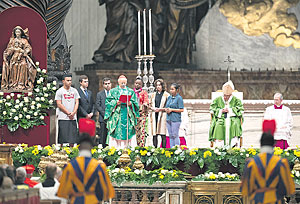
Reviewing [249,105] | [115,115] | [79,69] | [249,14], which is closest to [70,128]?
[115,115]

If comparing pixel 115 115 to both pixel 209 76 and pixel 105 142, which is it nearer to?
pixel 105 142

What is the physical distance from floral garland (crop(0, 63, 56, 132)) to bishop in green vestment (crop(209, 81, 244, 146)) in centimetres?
310

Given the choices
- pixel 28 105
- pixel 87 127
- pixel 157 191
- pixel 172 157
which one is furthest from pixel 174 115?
pixel 87 127

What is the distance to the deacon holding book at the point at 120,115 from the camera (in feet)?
47.5

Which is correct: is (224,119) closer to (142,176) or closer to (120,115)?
(120,115)

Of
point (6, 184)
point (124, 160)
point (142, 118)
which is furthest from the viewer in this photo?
point (142, 118)

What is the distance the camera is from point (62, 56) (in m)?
17.0

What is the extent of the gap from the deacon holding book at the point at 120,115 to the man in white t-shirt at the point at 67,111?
0.68 meters

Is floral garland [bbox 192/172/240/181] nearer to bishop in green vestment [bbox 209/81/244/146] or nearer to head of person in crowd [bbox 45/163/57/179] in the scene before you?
bishop in green vestment [bbox 209/81/244/146]

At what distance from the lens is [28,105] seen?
47.0 ft

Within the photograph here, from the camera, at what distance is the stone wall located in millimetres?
21391

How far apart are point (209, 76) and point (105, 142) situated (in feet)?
23.0

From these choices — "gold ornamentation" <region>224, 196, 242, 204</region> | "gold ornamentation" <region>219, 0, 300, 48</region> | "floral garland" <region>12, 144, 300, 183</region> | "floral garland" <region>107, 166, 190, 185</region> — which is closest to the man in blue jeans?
"floral garland" <region>12, 144, 300, 183</region>

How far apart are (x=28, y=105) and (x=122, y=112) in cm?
167
